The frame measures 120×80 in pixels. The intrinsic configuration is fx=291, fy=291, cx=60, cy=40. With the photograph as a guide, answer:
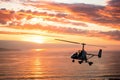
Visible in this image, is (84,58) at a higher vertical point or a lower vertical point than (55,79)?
higher

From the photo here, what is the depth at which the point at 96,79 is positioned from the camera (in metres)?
197

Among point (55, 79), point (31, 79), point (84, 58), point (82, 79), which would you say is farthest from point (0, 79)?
point (84, 58)

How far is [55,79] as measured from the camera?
199250mm

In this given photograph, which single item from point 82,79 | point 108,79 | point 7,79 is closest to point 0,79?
point 7,79

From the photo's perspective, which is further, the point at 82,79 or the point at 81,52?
the point at 82,79

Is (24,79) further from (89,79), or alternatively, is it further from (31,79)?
(89,79)

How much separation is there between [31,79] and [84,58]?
11867 cm

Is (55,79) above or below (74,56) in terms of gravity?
below

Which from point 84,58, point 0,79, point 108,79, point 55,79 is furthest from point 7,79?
point 84,58

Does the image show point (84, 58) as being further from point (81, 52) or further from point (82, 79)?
point (82, 79)

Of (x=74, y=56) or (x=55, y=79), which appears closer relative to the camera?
(x=74, y=56)

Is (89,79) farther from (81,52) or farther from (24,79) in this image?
(81,52)

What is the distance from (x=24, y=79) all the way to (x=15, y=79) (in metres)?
6.04

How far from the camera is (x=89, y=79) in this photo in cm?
19638
